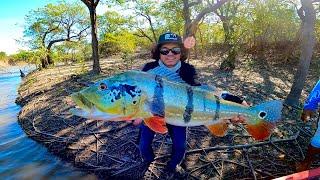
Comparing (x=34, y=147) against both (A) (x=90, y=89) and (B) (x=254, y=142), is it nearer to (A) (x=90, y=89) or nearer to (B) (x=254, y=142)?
(B) (x=254, y=142)

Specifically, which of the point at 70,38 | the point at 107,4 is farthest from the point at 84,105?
the point at 70,38

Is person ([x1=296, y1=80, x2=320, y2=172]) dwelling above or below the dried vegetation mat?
above

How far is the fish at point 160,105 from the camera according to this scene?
7.29 ft

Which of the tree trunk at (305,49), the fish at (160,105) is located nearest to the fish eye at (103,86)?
the fish at (160,105)

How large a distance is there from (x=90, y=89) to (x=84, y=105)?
0.11 meters

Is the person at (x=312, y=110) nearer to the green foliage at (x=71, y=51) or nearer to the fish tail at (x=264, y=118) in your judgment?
the fish tail at (x=264, y=118)

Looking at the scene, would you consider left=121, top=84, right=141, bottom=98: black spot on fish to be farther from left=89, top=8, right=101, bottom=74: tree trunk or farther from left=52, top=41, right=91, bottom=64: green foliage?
left=52, top=41, right=91, bottom=64: green foliage

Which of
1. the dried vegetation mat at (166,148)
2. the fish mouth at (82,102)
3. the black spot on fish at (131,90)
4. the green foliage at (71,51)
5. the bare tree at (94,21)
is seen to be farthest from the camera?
the green foliage at (71,51)

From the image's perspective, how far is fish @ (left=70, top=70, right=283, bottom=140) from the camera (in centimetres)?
222

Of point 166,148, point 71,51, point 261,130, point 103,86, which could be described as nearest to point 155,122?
point 103,86

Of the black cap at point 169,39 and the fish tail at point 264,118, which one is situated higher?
the black cap at point 169,39

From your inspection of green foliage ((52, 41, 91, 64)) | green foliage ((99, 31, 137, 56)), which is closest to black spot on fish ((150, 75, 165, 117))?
green foliage ((99, 31, 137, 56))

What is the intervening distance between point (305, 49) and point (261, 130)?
5.87 meters

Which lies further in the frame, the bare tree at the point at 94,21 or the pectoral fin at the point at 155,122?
the bare tree at the point at 94,21
